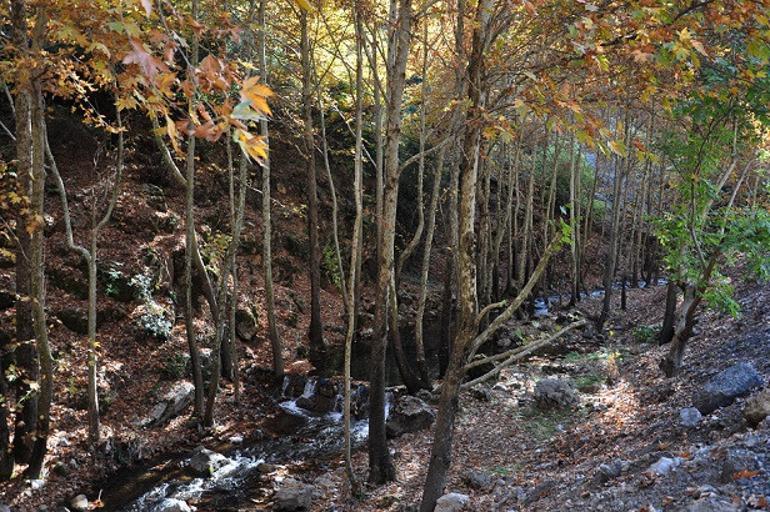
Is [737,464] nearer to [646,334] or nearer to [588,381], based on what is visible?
[588,381]

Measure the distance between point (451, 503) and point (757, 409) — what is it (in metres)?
3.00

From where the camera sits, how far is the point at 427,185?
25594 mm

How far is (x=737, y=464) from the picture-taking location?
3.90 meters

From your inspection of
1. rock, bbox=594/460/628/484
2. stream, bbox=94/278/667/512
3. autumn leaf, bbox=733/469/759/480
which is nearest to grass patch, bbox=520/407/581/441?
stream, bbox=94/278/667/512

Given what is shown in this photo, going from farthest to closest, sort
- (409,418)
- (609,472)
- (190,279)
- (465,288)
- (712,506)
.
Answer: (409,418), (190,279), (465,288), (609,472), (712,506)

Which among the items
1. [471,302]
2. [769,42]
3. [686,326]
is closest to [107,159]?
[471,302]

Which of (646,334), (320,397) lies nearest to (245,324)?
(320,397)

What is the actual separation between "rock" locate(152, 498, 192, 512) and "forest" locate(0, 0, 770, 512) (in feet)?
0.13

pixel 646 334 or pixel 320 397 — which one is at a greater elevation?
pixel 646 334

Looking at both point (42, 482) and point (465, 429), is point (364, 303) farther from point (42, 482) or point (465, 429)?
point (42, 482)

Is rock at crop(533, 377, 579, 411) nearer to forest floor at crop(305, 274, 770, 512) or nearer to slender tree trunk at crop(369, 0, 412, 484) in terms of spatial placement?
forest floor at crop(305, 274, 770, 512)

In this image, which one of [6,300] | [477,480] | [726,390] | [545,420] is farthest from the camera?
[6,300]

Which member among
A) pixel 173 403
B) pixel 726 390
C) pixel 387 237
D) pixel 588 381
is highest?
pixel 387 237

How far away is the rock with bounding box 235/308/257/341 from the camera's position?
13.4 metres
